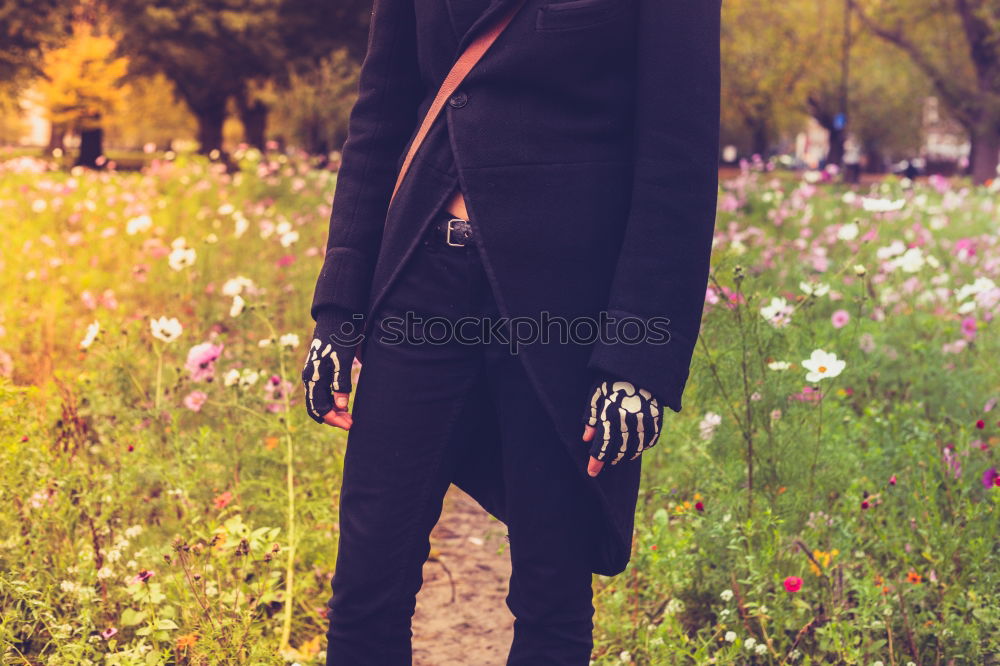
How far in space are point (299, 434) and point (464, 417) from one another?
1803 mm

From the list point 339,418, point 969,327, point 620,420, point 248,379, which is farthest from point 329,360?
point 969,327

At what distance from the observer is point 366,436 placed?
1.73 metres

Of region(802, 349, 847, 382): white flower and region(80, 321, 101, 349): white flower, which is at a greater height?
region(802, 349, 847, 382): white flower

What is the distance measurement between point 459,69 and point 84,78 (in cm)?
2847

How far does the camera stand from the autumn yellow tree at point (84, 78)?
25.8 metres

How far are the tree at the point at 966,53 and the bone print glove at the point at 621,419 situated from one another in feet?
68.6

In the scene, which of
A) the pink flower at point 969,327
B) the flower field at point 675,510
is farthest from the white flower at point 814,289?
the pink flower at point 969,327

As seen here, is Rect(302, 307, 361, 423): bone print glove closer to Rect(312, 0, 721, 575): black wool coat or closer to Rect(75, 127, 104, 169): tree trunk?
Rect(312, 0, 721, 575): black wool coat

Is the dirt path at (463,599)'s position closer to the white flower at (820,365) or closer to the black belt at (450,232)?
the white flower at (820,365)

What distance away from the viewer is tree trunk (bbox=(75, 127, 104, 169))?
28562mm

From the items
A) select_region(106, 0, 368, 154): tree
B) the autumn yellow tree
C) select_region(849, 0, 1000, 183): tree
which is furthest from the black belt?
the autumn yellow tree

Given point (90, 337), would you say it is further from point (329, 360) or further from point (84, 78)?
point (84, 78)

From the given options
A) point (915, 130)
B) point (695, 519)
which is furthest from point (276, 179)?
point (915, 130)

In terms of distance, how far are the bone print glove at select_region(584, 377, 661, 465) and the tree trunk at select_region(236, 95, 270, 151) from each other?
27.6 meters
